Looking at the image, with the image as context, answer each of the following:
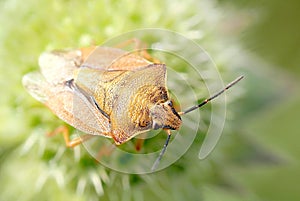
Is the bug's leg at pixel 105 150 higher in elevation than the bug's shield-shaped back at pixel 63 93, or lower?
lower

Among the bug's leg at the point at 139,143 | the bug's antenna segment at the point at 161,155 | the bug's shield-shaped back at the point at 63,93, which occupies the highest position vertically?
the bug's shield-shaped back at the point at 63,93

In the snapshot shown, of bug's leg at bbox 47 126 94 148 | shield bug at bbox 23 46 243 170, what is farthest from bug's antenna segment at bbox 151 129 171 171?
bug's leg at bbox 47 126 94 148

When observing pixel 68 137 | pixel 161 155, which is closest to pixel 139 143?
pixel 161 155

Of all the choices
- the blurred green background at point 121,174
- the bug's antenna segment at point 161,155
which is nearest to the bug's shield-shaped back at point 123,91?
the bug's antenna segment at point 161,155

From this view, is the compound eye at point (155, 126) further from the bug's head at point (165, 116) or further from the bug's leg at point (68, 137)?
the bug's leg at point (68, 137)

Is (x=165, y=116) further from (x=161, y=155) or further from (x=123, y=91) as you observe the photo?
(x=161, y=155)

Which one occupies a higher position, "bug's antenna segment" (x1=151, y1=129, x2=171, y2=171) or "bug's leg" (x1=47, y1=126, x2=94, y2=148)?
"bug's leg" (x1=47, y1=126, x2=94, y2=148)

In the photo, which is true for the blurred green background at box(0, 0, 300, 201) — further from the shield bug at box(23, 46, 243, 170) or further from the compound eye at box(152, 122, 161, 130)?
the compound eye at box(152, 122, 161, 130)
